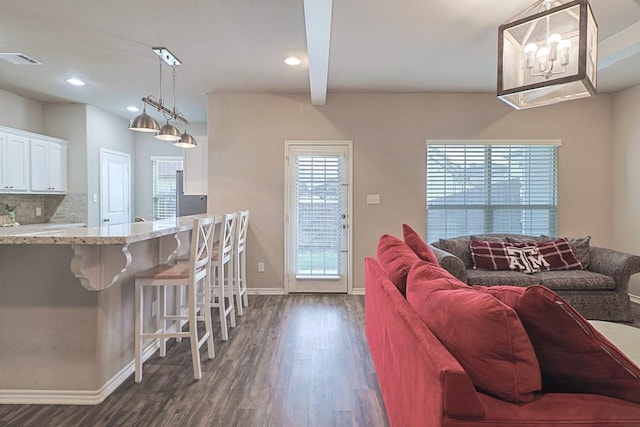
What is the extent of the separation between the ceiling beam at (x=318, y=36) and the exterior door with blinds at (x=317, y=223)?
3.68ft

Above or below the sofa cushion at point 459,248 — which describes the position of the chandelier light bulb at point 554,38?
above

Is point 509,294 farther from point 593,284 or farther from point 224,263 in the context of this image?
point 593,284

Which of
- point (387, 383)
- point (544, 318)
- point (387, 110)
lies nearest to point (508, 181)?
point (387, 110)

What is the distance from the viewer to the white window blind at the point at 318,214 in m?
4.84

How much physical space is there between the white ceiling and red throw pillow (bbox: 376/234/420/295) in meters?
1.59

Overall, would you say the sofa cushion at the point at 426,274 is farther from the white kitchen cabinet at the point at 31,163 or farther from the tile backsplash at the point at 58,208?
the tile backsplash at the point at 58,208

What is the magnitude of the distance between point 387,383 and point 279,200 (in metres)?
3.29

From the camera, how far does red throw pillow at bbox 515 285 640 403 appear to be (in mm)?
1115

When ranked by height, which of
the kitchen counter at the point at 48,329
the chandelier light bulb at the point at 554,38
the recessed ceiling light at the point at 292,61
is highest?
the recessed ceiling light at the point at 292,61

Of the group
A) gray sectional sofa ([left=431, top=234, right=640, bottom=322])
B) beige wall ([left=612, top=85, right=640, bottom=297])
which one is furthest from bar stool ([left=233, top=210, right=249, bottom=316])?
beige wall ([left=612, top=85, right=640, bottom=297])

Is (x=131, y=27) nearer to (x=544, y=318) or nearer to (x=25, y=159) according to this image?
(x=25, y=159)

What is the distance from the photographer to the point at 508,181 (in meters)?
4.84

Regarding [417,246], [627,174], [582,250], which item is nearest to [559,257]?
[582,250]

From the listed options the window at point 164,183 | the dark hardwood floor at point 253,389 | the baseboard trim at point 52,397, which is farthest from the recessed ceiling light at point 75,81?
the baseboard trim at point 52,397
